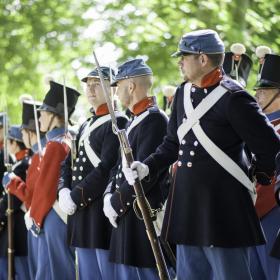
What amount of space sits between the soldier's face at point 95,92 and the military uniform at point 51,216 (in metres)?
0.69

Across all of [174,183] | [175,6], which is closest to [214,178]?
[174,183]

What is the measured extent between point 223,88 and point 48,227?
2.86 meters

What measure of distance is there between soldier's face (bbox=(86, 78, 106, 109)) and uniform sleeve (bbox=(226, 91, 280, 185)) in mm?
2095

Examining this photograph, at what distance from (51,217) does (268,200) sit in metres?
2.22

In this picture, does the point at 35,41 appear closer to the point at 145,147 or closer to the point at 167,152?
the point at 145,147

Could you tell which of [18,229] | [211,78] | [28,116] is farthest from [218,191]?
[18,229]

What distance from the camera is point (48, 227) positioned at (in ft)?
25.9

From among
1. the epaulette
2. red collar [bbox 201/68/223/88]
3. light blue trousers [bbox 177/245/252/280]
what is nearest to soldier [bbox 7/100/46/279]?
light blue trousers [bbox 177/245/252/280]

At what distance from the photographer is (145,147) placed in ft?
21.5

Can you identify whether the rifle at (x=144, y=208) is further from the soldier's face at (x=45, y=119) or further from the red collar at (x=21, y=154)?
the red collar at (x=21, y=154)

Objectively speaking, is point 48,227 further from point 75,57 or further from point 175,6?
point 75,57

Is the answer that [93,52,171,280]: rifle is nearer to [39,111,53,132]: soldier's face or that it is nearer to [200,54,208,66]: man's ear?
[200,54,208,66]: man's ear

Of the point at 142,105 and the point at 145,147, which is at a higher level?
the point at 142,105

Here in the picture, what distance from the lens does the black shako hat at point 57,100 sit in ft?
26.8
